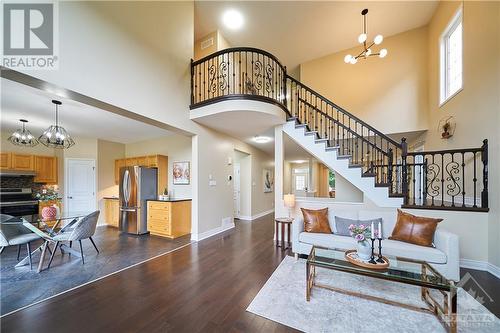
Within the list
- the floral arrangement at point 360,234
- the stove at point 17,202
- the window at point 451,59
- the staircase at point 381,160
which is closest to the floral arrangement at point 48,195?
the stove at point 17,202

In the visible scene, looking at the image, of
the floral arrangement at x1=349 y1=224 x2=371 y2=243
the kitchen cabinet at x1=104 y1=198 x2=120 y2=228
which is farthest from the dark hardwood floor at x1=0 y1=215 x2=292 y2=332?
the kitchen cabinet at x1=104 y1=198 x2=120 y2=228

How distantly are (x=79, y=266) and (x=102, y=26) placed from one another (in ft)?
11.6

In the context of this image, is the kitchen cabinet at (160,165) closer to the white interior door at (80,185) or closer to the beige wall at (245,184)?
the white interior door at (80,185)

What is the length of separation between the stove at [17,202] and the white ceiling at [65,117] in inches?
62.5

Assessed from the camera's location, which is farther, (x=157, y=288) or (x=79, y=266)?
(x=79, y=266)

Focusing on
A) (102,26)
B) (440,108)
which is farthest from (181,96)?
(440,108)

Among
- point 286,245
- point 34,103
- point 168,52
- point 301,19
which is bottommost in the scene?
point 286,245

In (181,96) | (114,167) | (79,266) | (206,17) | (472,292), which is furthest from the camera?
(114,167)

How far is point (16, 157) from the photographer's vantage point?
203 inches

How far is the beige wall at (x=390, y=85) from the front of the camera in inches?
200

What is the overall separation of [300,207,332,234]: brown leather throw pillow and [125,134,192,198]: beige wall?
3.24m

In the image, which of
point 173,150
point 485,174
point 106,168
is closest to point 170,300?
point 173,150

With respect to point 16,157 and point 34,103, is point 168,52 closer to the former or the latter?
point 34,103

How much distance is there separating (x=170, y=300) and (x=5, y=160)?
6.22 metres
